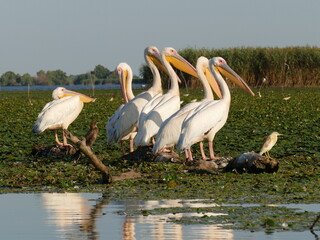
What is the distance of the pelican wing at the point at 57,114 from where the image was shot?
41.3 ft

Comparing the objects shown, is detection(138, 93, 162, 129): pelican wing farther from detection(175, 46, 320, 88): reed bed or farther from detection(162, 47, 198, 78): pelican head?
detection(175, 46, 320, 88): reed bed

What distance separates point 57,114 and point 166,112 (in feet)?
9.08

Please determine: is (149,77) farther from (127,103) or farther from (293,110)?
(127,103)

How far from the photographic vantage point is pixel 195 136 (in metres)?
9.88

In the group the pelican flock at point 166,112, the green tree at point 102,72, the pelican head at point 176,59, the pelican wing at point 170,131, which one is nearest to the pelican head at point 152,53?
the pelican flock at point 166,112

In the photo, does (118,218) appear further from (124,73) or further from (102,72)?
(102,72)

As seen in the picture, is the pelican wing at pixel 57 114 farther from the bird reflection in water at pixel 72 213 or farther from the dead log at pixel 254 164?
the bird reflection in water at pixel 72 213

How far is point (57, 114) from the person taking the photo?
1275cm

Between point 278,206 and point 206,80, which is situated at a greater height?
point 206,80

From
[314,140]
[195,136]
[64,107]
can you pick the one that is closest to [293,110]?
[314,140]

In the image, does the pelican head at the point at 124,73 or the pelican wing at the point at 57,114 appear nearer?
the pelican head at the point at 124,73

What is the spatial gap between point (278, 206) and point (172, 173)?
275 centimetres

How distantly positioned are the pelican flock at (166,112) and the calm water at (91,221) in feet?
7.49

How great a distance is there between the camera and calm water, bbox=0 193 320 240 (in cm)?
563
